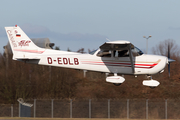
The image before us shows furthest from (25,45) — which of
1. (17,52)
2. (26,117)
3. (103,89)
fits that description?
(103,89)

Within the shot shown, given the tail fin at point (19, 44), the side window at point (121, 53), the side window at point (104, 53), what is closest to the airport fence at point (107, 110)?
the tail fin at point (19, 44)

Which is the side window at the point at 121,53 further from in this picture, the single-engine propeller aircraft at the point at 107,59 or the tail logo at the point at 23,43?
the tail logo at the point at 23,43

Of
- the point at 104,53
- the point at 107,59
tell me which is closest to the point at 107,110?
the point at 107,59

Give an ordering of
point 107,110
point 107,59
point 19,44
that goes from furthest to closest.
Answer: point 107,110 → point 19,44 → point 107,59

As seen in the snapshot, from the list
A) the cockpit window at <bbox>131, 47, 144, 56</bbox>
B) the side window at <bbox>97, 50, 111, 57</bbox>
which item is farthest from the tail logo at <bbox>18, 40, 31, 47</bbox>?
the cockpit window at <bbox>131, 47, 144, 56</bbox>

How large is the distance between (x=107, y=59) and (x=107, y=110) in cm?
968

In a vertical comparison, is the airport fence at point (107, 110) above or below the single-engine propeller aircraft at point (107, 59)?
below

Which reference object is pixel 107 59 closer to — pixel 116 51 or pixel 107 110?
pixel 116 51

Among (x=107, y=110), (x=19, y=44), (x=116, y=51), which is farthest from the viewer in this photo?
(x=107, y=110)

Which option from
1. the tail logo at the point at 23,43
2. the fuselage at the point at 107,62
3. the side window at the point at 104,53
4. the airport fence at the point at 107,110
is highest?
the tail logo at the point at 23,43

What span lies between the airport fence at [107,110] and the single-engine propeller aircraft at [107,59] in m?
8.17

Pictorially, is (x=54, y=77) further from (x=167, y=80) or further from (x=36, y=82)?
(x=167, y=80)

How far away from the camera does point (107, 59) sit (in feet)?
50.1

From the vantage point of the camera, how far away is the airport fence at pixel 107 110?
23750 millimetres
